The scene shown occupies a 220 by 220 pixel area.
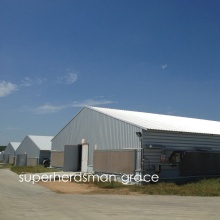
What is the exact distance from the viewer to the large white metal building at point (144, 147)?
20594mm

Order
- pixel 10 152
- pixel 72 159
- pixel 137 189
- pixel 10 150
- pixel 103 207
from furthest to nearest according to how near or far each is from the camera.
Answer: pixel 10 150
pixel 10 152
pixel 72 159
pixel 137 189
pixel 103 207

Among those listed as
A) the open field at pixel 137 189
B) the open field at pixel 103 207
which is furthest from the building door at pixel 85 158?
the open field at pixel 103 207

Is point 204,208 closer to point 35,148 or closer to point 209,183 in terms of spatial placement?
point 209,183

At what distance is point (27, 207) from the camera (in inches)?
453

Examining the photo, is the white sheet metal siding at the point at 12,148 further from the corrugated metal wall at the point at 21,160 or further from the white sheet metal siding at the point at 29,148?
the corrugated metal wall at the point at 21,160

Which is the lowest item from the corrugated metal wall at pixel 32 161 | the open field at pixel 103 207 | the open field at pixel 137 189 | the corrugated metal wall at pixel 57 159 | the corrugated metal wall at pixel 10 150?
the open field at pixel 103 207

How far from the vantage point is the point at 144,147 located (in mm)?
20328

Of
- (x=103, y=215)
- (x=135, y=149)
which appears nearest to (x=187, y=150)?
(x=135, y=149)

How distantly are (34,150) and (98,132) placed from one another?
77.1ft

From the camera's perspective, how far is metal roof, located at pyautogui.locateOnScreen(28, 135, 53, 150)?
150 feet

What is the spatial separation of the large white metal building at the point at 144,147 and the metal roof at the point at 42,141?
18.9 m

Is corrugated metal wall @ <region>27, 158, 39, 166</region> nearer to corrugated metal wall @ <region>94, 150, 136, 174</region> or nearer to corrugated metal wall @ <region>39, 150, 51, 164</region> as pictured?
corrugated metal wall @ <region>39, 150, 51, 164</region>

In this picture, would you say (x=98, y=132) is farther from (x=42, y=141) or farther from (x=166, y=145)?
(x=42, y=141)

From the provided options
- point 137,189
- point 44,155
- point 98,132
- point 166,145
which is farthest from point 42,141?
point 137,189
